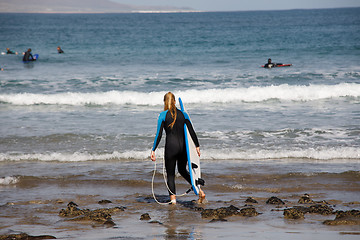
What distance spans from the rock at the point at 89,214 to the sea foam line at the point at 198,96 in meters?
11.9

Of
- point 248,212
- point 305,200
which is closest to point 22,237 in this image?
point 248,212

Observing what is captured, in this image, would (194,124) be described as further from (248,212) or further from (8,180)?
(248,212)

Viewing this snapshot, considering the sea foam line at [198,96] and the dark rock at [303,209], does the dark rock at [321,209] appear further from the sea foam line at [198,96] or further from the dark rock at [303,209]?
the sea foam line at [198,96]

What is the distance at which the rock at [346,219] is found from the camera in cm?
537

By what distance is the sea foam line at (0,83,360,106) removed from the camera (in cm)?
1850

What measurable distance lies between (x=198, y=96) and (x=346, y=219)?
1385 centimetres

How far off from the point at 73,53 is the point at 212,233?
3674 centimetres

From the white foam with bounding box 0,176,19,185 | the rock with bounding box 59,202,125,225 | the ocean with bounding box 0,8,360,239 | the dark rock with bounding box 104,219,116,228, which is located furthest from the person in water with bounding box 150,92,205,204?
the white foam with bounding box 0,176,19,185

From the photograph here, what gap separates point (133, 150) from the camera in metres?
10.8

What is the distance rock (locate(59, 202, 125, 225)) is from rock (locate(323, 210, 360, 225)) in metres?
2.90

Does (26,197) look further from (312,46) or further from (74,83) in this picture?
(312,46)

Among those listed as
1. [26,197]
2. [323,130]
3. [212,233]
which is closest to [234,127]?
[323,130]

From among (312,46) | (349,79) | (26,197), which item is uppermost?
(312,46)

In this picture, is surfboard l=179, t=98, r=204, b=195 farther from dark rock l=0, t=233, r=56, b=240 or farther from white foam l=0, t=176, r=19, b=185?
white foam l=0, t=176, r=19, b=185
